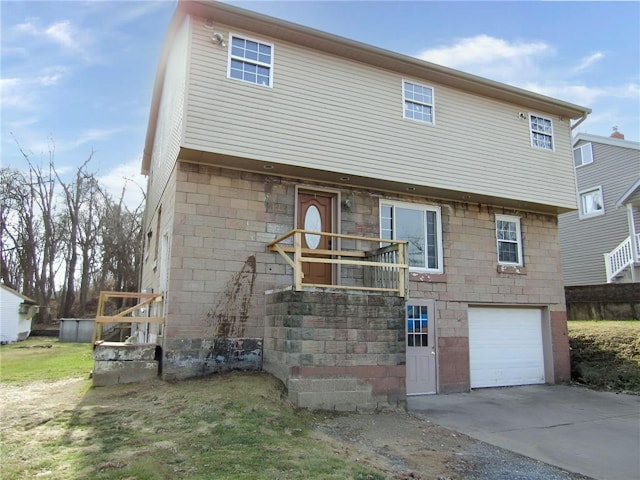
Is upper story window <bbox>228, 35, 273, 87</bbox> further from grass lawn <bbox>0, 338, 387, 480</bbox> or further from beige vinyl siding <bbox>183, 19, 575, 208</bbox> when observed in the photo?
grass lawn <bbox>0, 338, 387, 480</bbox>

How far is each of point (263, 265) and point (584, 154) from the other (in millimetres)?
19274

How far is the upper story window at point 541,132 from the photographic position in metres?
12.6

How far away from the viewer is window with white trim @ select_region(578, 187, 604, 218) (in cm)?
2069

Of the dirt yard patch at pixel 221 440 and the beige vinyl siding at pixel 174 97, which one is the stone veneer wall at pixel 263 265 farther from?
the dirt yard patch at pixel 221 440

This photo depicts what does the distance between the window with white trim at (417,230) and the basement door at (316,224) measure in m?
1.41

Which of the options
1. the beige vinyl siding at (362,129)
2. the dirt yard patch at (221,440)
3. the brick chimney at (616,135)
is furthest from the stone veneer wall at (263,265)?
the brick chimney at (616,135)

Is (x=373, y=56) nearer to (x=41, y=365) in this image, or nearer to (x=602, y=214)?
(x=41, y=365)

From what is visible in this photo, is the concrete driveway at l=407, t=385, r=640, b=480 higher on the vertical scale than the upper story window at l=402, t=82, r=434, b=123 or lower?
lower

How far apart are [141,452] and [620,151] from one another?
886 inches

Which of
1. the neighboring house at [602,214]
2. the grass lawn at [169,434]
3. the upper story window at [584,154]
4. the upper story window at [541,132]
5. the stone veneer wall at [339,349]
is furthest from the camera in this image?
the upper story window at [584,154]

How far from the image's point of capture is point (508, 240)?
1242 cm

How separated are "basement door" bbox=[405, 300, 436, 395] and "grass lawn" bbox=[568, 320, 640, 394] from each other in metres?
4.50

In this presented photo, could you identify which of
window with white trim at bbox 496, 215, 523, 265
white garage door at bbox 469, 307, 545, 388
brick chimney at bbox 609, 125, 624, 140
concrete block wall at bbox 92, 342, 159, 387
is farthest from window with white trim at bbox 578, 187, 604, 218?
concrete block wall at bbox 92, 342, 159, 387

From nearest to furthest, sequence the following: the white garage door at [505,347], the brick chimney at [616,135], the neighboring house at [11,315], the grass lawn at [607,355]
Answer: the grass lawn at [607,355], the white garage door at [505,347], the neighboring house at [11,315], the brick chimney at [616,135]
